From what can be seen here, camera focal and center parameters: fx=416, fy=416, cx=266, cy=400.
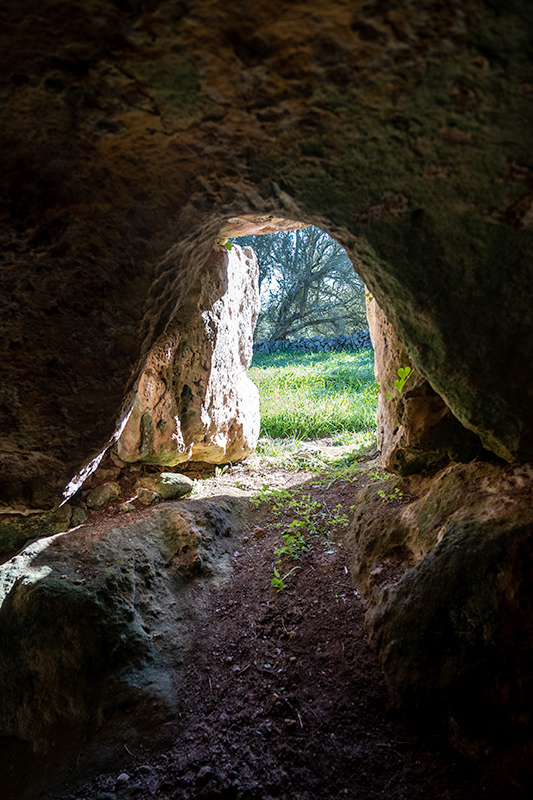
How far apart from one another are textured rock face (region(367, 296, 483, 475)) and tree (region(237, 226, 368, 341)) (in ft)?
43.1

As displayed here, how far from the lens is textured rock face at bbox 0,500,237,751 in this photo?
7.01 ft

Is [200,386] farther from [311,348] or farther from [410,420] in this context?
[311,348]

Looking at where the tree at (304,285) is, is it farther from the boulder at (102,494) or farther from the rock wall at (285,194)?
the rock wall at (285,194)

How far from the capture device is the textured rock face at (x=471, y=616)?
167 centimetres

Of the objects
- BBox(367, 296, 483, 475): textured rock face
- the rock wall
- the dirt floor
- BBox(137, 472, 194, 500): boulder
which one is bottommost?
the dirt floor

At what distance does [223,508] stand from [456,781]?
93.5 inches

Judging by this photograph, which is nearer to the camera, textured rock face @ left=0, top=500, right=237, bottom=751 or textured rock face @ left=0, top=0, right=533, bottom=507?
textured rock face @ left=0, top=0, right=533, bottom=507

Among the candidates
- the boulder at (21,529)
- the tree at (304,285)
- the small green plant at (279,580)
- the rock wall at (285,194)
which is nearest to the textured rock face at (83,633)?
the rock wall at (285,194)

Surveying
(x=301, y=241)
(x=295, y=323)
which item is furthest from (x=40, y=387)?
(x=301, y=241)

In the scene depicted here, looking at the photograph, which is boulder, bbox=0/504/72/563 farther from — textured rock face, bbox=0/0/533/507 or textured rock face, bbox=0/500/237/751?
textured rock face, bbox=0/0/533/507

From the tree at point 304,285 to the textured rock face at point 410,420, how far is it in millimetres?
13146

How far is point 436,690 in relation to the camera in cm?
182

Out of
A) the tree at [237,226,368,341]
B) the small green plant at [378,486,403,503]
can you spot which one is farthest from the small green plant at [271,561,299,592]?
the tree at [237,226,368,341]

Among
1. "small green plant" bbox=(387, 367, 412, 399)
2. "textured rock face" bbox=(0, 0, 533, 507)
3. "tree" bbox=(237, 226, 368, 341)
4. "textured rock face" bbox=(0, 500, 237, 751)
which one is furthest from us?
"tree" bbox=(237, 226, 368, 341)
